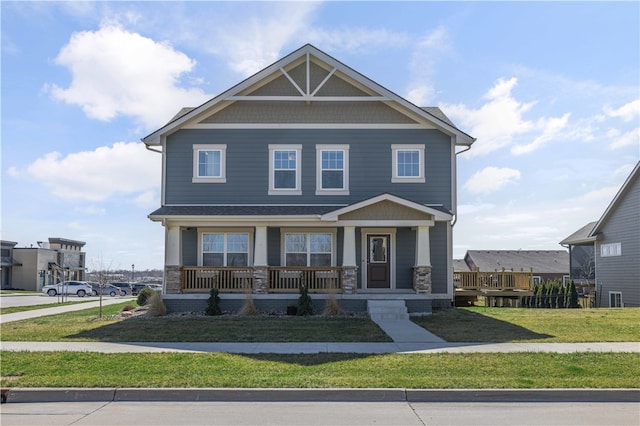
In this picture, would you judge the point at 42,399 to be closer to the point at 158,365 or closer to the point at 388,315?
the point at 158,365

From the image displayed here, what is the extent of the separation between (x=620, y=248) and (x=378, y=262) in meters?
14.6

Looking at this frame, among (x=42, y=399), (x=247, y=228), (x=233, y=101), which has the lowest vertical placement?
(x=42, y=399)

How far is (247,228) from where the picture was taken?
20.4 metres

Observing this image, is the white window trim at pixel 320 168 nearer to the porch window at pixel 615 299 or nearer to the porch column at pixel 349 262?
the porch column at pixel 349 262

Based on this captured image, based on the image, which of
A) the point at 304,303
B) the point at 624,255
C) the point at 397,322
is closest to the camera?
the point at 397,322

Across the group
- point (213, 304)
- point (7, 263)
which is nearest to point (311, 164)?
point (213, 304)

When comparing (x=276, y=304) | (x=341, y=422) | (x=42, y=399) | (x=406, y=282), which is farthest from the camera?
(x=406, y=282)

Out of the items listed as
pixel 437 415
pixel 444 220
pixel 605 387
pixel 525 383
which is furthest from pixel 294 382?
pixel 444 220

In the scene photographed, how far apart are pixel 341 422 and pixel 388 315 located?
10.3 metres

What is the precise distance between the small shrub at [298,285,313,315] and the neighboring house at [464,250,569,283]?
41.4 m

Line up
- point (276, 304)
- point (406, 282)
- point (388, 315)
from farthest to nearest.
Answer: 1. point (406, 282)
2. point (276, 304)
3. point (388, 315)

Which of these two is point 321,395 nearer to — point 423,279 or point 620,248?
point 423,279

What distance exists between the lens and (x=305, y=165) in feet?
67.5

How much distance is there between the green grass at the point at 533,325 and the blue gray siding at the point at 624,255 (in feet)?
23.6
